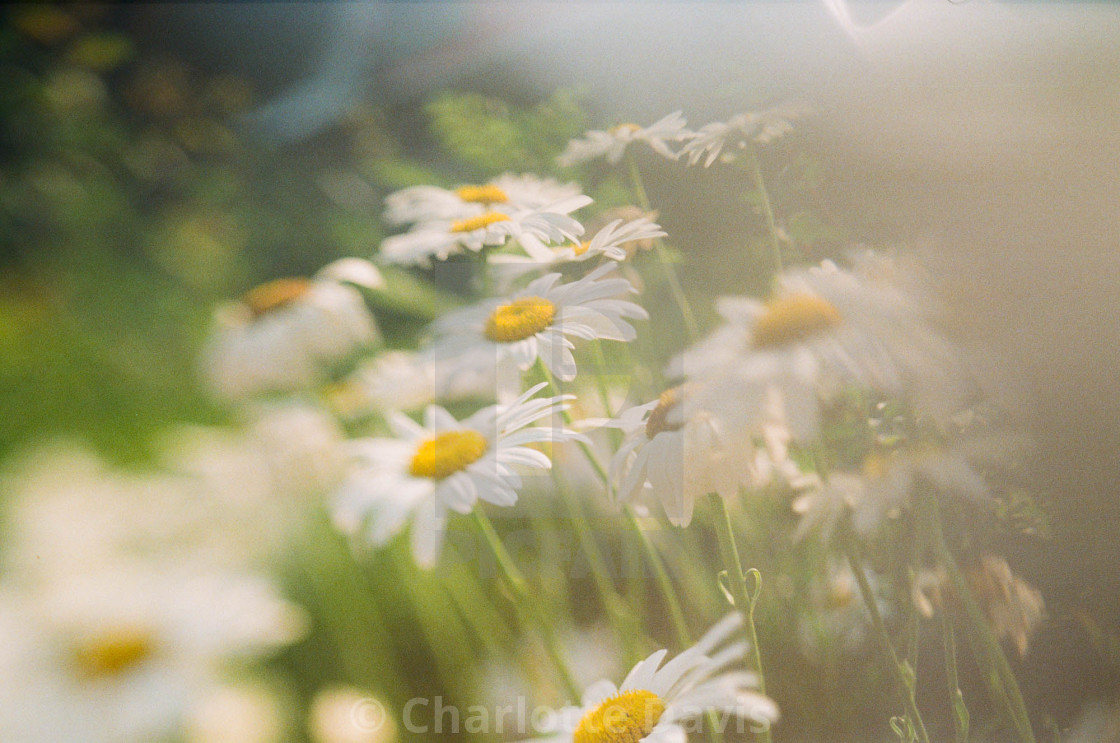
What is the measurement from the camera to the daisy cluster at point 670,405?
0.63 ft

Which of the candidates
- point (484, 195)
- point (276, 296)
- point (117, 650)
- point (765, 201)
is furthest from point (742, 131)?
point (276, 296)

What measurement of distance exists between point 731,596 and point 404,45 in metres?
1.34

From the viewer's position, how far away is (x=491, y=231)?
279mm

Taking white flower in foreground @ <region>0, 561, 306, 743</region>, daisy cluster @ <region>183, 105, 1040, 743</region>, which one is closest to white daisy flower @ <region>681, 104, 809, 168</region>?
daisy cluster @ <region>183, 105, 1040, 743</region>

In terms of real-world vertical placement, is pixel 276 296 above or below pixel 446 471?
above

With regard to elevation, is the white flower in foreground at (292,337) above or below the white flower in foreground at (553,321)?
above

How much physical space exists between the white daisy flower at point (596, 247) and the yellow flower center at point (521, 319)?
18mm

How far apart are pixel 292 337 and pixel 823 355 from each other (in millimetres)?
417

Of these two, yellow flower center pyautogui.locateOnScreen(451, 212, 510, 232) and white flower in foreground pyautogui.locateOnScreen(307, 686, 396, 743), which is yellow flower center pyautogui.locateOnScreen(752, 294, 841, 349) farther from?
white flower in foreground pyautogui.locateOnScreen(307, 686, 396, 743)

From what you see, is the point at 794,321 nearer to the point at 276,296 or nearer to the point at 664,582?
the point at 664,582

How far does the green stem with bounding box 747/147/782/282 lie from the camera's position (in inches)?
9.1

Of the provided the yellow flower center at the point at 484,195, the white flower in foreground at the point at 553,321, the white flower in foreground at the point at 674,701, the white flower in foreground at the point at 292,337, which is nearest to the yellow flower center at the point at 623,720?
the white flower in foreground at the point at 674,701

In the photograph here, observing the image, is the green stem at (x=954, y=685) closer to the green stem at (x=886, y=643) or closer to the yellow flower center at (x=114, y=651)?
the green stem at (x=886, y=643)

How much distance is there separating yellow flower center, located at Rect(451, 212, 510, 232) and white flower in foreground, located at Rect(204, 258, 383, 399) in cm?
22
